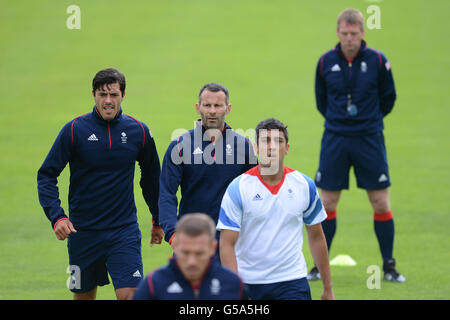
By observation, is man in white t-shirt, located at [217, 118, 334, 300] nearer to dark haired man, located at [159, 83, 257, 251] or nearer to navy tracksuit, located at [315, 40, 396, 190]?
dark haired man, located at [159, 83, 257, 251]

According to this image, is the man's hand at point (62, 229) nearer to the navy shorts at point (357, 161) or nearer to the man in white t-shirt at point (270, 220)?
the man in white t-shirt at point (270, 220)

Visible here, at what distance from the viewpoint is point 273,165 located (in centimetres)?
626

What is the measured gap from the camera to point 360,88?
9.66 m

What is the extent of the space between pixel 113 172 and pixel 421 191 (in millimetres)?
8369

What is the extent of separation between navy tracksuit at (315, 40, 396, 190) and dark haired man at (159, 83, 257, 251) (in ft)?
9.28

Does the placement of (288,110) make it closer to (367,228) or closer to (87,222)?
(367,228)

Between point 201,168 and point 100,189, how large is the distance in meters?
1.00

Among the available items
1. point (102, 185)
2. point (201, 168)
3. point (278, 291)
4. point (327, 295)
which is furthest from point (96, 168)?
point (327, 295)

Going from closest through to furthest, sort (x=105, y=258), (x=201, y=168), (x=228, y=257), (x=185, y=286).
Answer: (x=185, y=286) < (x=228, y=257) < (x=201, y=168) < (x=105, y=258)

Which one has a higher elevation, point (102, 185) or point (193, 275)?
point (102, 185)

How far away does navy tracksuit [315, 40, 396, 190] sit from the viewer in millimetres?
9656

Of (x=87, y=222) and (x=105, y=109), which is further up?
(x=105, y=109)

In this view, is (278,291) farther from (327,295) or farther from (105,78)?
(105,78)
